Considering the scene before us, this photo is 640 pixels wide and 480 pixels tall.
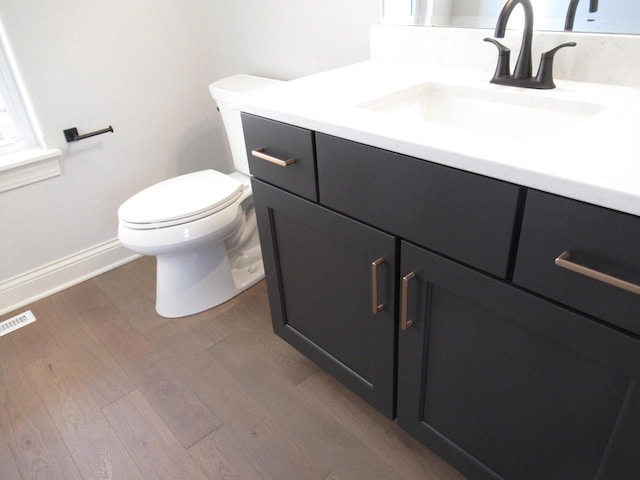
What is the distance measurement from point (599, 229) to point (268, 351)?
1223 mm

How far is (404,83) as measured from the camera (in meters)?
1.18

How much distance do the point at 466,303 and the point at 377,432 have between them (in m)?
0.64

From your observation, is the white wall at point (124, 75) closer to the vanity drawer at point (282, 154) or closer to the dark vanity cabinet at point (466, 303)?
the vanity drawer at point (282, 154)

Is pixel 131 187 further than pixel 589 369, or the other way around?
pixel 131 187

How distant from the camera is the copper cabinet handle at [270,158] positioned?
1.08 m

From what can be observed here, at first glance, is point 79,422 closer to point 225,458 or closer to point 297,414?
point 225,458

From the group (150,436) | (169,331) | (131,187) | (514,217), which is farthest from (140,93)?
(514,217)

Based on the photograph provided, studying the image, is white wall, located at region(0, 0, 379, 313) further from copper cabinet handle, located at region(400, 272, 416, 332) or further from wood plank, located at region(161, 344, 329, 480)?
copper cabinet handle, located at region(400, 272, 416, 332)

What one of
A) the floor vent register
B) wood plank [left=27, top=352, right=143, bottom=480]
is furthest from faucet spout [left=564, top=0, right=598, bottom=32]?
the floor vent register

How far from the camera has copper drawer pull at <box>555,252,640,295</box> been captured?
0.63 metres

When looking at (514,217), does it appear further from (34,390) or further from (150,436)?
(34,390)

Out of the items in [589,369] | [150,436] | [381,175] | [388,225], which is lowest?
[150,436]

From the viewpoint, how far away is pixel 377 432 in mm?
1350

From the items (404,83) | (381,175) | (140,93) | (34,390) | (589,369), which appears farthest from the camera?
(140,93)
